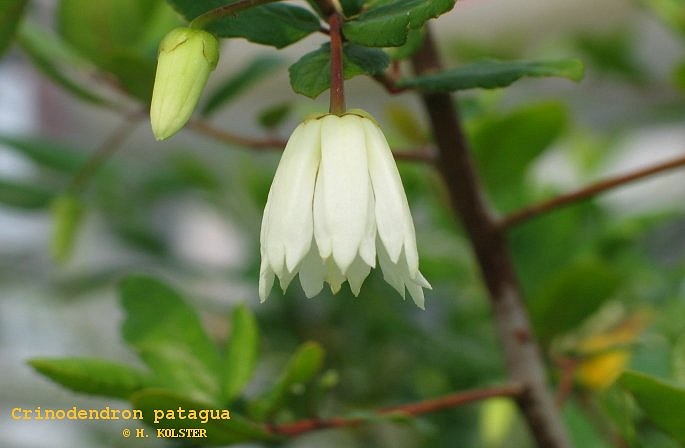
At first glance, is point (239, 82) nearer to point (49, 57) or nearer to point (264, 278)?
point (49, 57)

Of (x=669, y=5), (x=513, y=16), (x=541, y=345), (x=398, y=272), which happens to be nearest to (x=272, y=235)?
(x=398, y=272)

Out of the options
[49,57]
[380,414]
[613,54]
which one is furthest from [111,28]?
[613,54]

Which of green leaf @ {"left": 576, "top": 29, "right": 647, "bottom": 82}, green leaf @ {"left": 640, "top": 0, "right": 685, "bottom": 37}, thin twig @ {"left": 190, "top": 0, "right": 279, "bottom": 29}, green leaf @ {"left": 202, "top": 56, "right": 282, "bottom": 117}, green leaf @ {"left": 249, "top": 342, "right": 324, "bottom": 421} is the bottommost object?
green leaf @ {"left": 249, "top": 342, "right": 324, "bottom": 421}

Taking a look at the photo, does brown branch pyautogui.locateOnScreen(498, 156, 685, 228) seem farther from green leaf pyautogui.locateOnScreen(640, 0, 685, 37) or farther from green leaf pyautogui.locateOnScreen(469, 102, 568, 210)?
green leaf pyautogui.locateOnScreen(640, 0, 685, 37)

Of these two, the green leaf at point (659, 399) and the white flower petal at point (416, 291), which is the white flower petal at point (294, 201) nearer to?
the white flower petal at point (416, 291)

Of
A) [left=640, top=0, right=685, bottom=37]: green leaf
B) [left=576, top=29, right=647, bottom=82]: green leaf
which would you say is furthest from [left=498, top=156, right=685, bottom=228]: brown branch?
[left=576, top=29, right=647, bottom=82]: green leaf
